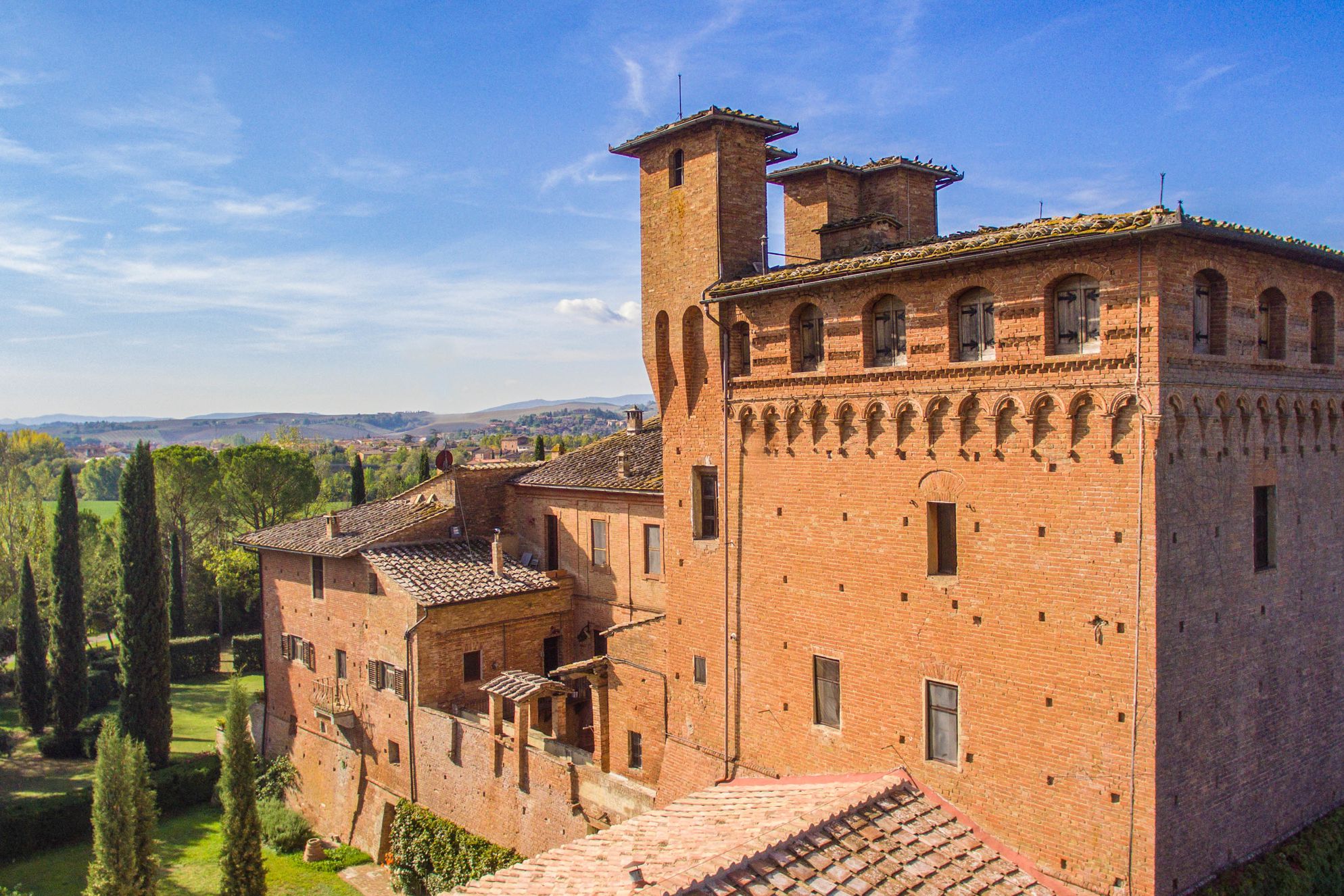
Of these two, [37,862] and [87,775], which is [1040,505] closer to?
[37,862]

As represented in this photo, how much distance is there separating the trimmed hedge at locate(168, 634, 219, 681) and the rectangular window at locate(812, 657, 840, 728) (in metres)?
42.5

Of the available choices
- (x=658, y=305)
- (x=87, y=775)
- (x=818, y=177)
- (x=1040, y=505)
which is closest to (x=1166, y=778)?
(x=1040, y=505)

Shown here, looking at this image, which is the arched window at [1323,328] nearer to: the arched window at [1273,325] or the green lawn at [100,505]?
the arched window at [1273,325]

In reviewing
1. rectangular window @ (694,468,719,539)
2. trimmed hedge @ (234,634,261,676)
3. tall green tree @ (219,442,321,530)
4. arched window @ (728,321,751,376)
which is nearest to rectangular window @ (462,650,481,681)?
rectangular window @ (694,468,719,539)

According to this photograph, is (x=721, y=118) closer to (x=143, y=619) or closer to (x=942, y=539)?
(x=942, y=539)

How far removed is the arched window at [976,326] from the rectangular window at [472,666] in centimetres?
1644

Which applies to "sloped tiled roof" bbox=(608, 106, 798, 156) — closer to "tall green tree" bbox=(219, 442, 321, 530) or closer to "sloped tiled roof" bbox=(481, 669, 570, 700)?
"sloped tiled roof" bbox=(481, 669, 570, 700)

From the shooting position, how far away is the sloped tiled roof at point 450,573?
24.0 meters

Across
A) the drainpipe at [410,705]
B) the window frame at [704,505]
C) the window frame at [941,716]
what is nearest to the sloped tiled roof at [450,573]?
the drainpipe at [410,705]

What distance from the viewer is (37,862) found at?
27.5m

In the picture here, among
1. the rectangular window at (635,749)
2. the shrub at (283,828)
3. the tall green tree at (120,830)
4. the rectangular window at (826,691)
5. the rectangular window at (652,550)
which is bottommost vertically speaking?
the shrub at (283,828)

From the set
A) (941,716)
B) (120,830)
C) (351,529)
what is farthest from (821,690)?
(351,529)

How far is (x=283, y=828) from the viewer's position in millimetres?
27922

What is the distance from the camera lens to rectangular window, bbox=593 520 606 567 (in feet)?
83.7
